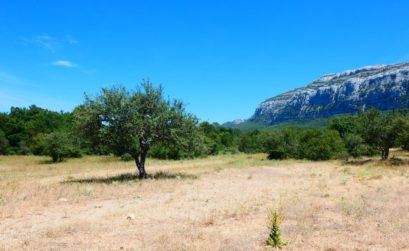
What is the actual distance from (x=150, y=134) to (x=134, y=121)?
2204 mm

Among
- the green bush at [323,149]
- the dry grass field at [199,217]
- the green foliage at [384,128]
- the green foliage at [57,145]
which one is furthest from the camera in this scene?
the green bush at [323,149]

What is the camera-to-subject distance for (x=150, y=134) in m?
37.7

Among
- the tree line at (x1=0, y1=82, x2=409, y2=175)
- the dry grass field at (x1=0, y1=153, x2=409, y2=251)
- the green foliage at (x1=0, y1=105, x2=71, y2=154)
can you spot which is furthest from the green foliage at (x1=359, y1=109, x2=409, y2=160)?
the green foliage at (x1=0, y1=105, x2=71, y2=154)

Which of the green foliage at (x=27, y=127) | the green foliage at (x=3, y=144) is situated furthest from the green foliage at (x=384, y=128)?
the green foliage at (x=3, y=144)

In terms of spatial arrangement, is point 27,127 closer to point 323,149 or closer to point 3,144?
point 3,144

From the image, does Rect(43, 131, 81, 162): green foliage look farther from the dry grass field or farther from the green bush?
the dry grass field

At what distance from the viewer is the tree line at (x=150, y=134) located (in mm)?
37062

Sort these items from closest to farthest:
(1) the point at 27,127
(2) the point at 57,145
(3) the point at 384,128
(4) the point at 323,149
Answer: (3) the point at 384,128, (2) the point at 57,145, (4) the point at 323,149, (1) the point at 27,127

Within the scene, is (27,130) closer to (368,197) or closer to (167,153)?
(167,153)

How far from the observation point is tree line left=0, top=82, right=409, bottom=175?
37.1 m

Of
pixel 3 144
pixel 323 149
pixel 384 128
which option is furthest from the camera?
pixel 3 144

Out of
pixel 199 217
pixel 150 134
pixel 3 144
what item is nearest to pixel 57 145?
pixel 3 144

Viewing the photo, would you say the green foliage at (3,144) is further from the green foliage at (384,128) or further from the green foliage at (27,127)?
the green foliage at (384,128)

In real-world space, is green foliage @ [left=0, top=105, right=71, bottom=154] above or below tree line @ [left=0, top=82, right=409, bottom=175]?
above
